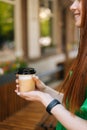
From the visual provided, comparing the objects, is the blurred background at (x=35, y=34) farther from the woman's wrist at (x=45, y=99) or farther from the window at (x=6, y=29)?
the woman's wrist at (x=45, y=99)

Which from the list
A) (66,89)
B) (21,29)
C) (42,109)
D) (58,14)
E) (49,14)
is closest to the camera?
(66,89)

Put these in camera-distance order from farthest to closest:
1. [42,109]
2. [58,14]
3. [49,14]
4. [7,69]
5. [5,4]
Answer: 1. [58,14]
2. [49,14]
3. [5,4]
4. [7,69]
5. [42,109]

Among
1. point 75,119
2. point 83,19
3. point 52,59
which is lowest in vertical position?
point 52,59

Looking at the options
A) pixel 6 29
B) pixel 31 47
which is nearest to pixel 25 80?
pixel 6 29

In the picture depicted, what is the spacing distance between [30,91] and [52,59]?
5244mm

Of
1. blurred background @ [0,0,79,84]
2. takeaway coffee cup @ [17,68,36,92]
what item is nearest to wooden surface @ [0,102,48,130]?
blurred background @ [0,0,79,84]

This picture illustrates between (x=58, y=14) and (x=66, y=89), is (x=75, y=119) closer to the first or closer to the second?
(x=66, y=89)

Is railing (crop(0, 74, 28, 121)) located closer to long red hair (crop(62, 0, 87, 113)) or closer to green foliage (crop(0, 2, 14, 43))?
long red hair (crop(62, 0, 87, 113))

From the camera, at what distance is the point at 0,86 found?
2541 mm

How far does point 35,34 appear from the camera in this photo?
18.2 feet

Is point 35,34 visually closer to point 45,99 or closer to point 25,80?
point 25,80

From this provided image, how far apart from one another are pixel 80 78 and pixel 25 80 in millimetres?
301

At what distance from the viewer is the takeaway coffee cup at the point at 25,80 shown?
123 cm

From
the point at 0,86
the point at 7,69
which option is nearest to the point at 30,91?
the point at 0,86
